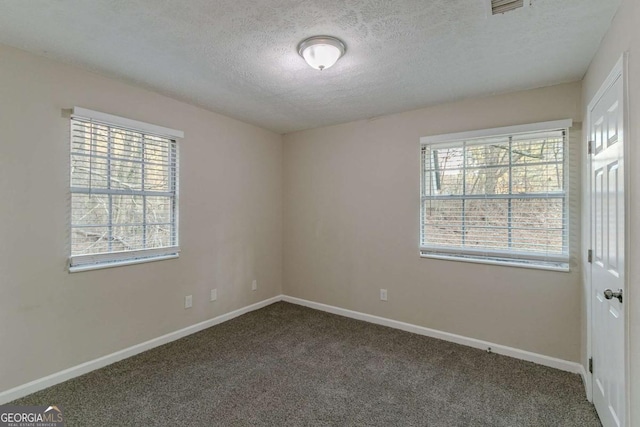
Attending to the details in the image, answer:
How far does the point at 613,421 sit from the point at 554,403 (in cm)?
47

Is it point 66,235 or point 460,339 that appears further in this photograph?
point 460,339

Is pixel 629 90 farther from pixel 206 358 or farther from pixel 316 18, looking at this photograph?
pixel 206 358

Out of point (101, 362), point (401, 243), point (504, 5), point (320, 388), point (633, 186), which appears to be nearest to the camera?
point (633, 186)

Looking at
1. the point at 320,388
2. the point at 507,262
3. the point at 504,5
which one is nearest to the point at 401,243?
the point at 507,262

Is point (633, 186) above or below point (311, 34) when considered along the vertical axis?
below

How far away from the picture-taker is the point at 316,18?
5.77 feet

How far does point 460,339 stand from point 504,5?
2800mm

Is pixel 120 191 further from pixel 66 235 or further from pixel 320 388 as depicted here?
pixel 320 388

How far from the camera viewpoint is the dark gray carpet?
1.98 metres

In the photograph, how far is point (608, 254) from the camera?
1.83 meters

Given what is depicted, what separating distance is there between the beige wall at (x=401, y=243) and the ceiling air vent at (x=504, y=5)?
136 cm

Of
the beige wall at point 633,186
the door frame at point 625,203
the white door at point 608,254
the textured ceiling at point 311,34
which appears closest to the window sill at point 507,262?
the door frame at point 625,203

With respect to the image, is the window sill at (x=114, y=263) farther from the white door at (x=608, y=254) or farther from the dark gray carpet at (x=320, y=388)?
A: the white door at (x=608, y=254)

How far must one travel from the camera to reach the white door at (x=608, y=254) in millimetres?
1611
